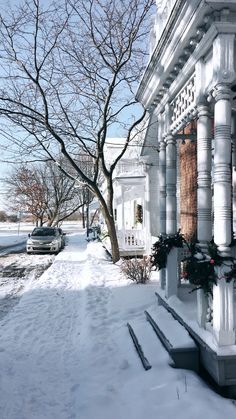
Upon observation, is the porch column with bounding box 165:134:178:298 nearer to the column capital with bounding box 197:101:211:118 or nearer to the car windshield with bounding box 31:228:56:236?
the column capital with bounding box 197:101:211:118

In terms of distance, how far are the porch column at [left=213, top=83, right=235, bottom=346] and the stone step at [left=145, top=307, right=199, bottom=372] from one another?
570 mm

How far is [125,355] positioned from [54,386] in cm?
114

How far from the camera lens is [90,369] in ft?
15.7

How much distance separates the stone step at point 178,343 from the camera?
4.50 metres

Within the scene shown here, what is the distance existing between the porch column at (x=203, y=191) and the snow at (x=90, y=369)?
82 cm

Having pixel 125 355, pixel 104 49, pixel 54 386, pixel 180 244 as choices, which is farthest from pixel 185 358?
pixel 104 49

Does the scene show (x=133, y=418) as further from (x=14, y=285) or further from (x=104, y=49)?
(x=104, y=49)

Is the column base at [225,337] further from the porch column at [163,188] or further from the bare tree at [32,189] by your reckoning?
the bare tree at [32,189]

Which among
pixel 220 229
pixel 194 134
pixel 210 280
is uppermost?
pixel 194 134

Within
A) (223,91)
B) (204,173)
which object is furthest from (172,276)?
(223,91)

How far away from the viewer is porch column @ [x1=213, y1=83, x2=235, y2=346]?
4.05m

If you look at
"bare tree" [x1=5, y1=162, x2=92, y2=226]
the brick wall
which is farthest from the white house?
"bare tree" [x1=5, y1=162, x2=92, y2=226]

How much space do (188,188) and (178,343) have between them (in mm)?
7426

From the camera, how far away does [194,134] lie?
6.93 meters
